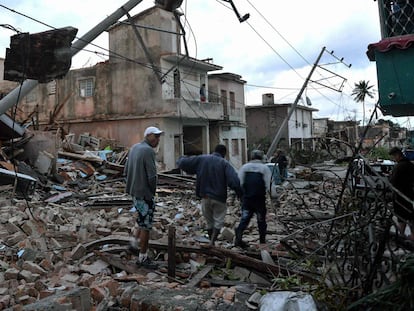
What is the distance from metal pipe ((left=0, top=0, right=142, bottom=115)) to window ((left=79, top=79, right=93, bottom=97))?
17.1m

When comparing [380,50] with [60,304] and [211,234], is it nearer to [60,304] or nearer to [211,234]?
[211,234]

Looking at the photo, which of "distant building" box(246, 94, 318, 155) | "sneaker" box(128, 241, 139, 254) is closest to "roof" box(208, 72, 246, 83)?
"distant building" box(246, 94, 318, 155)

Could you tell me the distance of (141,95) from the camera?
26.9 meters

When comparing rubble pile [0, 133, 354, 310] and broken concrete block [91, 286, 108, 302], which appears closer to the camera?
rubble pile [0, 133, 354, 310]

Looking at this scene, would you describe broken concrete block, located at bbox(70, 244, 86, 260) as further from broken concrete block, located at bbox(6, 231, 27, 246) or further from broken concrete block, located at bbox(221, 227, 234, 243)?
broken concrete block, located at bbox(221, 227, 234, 243)

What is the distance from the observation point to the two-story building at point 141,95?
26359 millimetres

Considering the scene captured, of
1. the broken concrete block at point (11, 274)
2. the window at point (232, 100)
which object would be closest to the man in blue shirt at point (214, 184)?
the broken concrete block at point (11, 274)

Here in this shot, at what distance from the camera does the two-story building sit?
26.4 metres

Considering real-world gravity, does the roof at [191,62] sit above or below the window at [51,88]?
above

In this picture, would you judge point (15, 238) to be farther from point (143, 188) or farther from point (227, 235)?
point (227, 235)

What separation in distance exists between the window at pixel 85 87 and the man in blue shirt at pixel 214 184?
2390cm

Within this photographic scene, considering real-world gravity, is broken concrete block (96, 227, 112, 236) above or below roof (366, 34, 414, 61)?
below

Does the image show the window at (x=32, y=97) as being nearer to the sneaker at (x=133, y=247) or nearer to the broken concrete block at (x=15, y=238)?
the broken concrete block at (x=15, y=238)

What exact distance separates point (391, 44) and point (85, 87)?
26.4 meters
